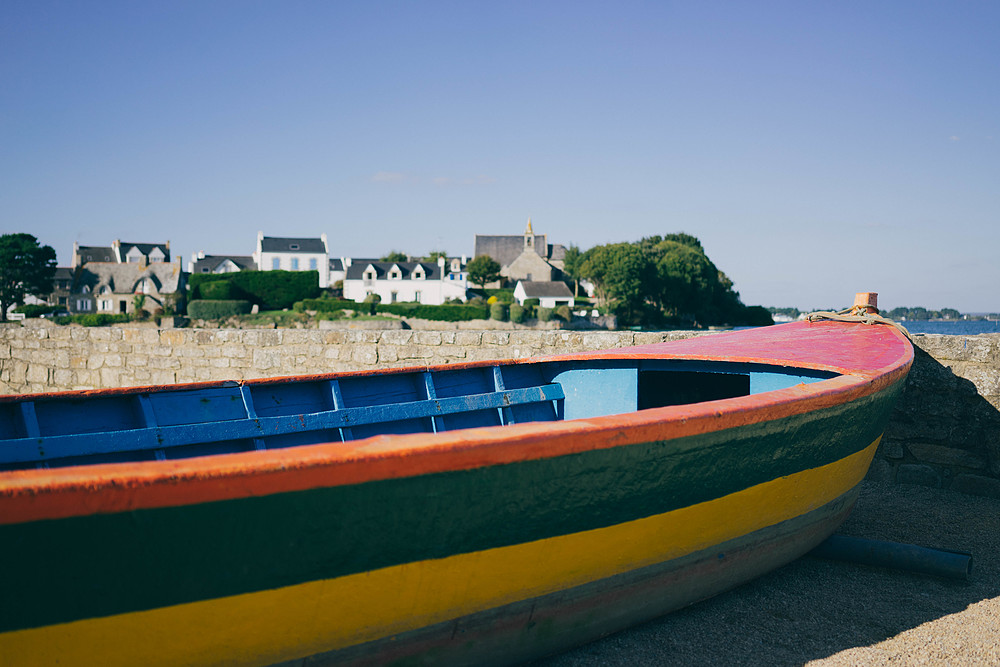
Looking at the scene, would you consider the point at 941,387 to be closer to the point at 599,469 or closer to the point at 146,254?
the point at 599,469

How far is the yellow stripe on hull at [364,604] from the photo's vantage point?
1.71 meters

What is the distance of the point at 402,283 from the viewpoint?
70500 millimetres

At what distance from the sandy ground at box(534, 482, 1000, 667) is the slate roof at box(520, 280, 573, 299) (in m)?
63.8

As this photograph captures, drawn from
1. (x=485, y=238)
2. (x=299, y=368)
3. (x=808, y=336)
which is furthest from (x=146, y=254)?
(x=808, y=336)

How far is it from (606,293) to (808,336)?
174 ft

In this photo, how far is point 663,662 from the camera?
2605 millimetres

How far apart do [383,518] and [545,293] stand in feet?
217

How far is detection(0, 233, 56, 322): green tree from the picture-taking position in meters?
54.8

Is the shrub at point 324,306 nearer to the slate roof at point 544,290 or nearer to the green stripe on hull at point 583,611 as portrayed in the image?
the slate roof at point 544,290

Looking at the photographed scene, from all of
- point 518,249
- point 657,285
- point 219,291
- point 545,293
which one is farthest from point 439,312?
point 518,249

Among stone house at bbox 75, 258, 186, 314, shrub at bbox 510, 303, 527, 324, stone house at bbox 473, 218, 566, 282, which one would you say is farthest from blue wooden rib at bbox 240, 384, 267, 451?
stone house at bbox 473, 218, 566, 282

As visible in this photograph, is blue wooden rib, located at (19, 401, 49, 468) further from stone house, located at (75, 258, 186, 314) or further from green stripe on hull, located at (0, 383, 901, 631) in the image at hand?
stone house, located at (75, 258, 186, 314)

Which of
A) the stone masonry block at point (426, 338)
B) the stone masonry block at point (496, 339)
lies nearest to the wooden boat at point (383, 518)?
the stone masonry block at point (496, 339)

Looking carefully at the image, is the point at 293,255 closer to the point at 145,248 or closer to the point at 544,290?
the point at 145,248
